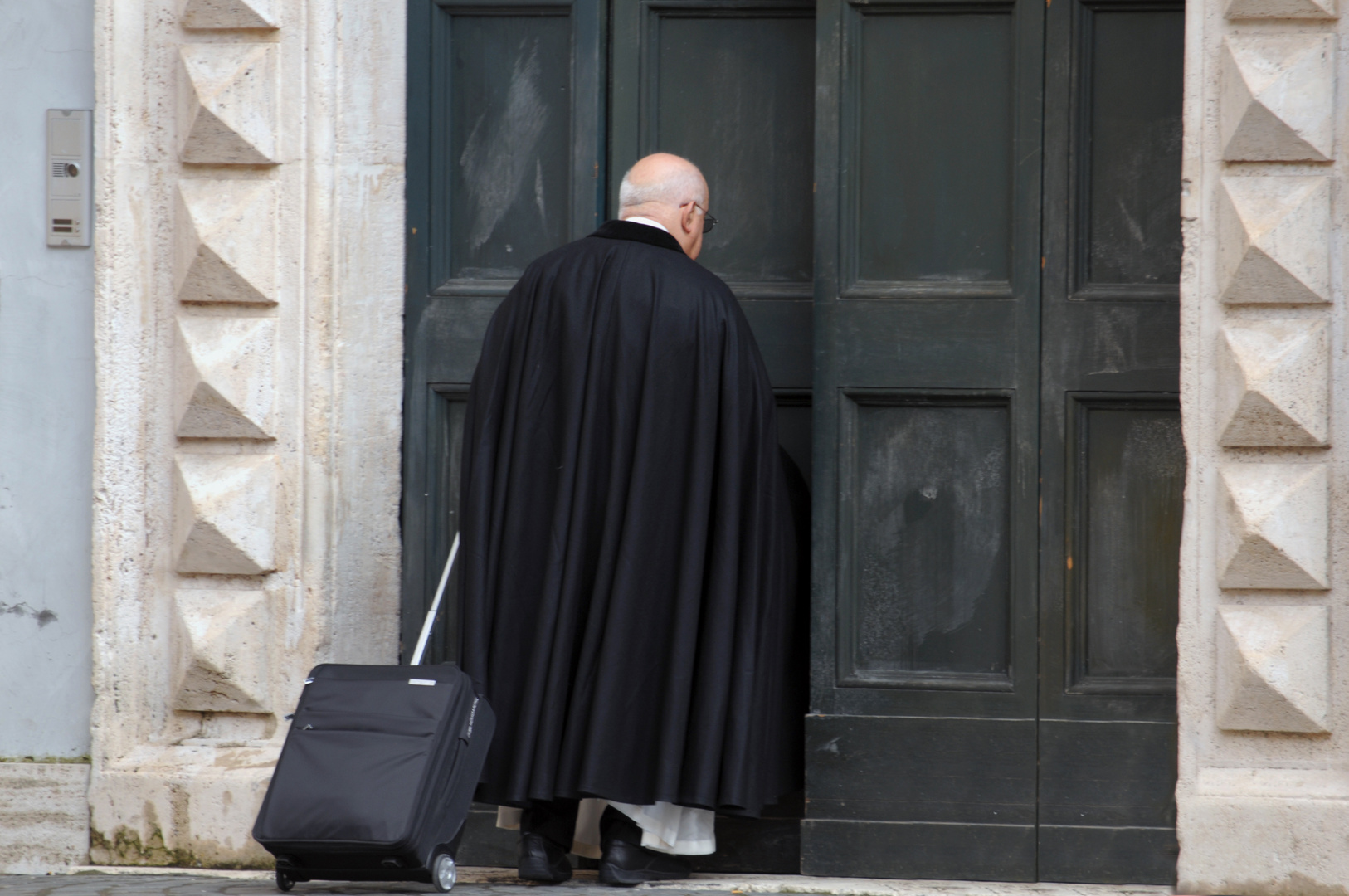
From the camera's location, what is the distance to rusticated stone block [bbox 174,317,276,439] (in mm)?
3744

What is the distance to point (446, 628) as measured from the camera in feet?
13.1

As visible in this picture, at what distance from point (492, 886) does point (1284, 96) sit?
2.65m

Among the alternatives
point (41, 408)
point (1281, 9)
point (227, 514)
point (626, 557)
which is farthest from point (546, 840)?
point (1281, 9)

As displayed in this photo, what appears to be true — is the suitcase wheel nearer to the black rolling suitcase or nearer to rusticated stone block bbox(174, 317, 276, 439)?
the black rolling suitcase

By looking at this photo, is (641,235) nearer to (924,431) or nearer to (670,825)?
(924,431)

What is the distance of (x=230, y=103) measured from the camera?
3.72 metres

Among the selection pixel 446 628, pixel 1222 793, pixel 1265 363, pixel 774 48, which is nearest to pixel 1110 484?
pixel 1265 363

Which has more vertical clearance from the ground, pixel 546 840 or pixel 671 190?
pixel 671 190

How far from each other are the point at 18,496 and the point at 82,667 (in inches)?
19.1

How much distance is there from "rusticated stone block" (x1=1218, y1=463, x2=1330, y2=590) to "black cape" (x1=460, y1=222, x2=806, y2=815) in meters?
1.08

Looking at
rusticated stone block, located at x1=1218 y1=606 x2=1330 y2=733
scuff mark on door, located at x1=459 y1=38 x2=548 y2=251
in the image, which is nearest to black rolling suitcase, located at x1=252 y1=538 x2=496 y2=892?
scuff mark on door, located at x1=459 y1=38 x2=548 y2=251

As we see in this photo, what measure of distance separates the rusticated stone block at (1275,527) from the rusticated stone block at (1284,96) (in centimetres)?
75

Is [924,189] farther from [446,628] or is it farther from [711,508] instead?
[446,628]

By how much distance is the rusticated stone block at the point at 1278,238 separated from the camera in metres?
3.41
